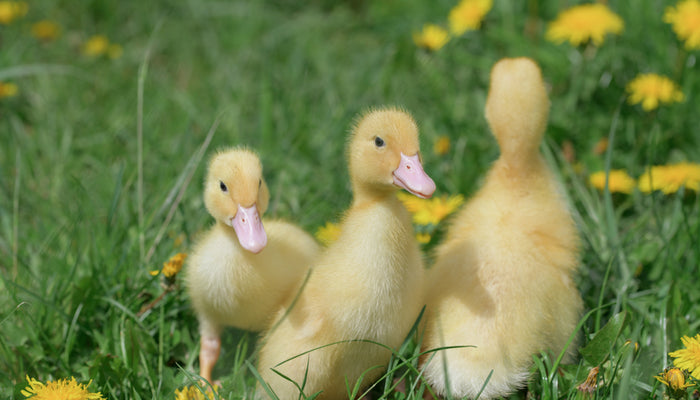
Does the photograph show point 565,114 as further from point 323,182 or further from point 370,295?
point 370,295

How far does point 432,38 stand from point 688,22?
1.30 metres

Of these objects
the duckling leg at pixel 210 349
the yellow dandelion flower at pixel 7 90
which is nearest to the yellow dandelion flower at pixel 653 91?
A: the duckling leg at pixel 210 349

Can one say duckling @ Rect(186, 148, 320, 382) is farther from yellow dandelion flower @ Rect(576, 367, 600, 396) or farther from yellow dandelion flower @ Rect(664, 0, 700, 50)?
yellow dandelion flower @ Rect(664, 0, 700, 50)

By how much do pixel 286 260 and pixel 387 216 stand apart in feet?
1.55

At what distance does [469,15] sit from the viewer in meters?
3.94

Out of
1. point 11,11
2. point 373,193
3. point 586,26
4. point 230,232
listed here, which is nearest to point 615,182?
point 586,26

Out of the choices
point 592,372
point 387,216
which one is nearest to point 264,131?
point 387,216

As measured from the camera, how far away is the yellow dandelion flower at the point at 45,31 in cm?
455

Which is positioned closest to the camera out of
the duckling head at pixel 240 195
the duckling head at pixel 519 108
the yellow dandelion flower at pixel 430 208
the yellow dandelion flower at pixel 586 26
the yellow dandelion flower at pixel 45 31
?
the duckling head at pixel 240 195

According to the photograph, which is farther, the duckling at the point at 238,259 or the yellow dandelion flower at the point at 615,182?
the yellow dandelion flower at the point at 615,182

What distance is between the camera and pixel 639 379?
7.32 ft

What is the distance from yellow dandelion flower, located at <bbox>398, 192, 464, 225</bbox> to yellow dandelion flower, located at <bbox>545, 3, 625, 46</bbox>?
4.08 feet

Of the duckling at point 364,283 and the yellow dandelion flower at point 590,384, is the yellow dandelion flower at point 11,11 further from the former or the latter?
the yellow dandelion flower at point 590,384

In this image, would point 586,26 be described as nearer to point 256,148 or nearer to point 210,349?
point 256,148
